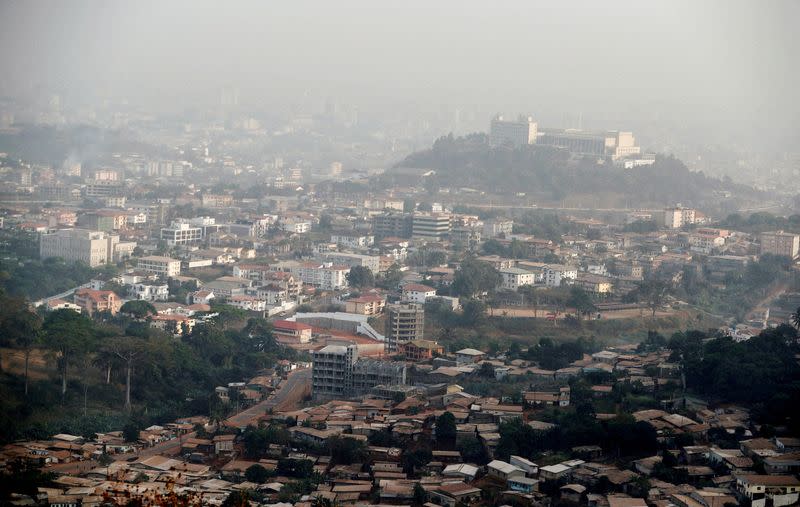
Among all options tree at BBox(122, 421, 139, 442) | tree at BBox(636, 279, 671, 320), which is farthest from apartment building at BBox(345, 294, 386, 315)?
tree at BBox(122, 421, 139, 442)

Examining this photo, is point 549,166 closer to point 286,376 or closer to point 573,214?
point 573,214

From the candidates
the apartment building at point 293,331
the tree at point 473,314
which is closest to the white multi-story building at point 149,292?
the apartment building at point 293,331

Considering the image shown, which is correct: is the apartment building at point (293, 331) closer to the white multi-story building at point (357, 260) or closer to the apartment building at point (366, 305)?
the apartment building at point (366, 305)

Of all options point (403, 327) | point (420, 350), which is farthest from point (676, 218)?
point (420, 350)

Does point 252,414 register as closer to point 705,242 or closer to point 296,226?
point 705,242

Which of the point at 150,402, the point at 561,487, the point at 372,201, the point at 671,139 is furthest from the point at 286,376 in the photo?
the point at 671,139
